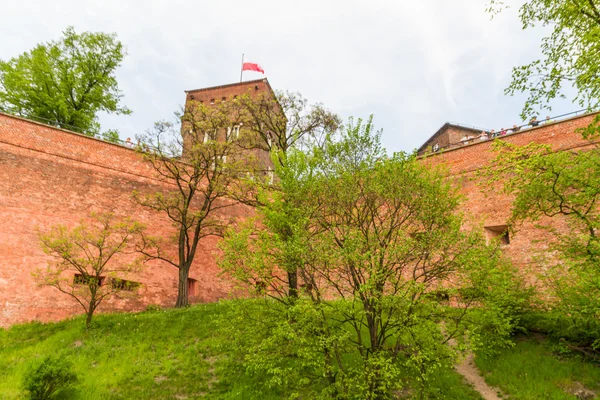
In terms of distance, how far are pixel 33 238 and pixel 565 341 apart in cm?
1642

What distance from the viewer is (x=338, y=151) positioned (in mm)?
9961

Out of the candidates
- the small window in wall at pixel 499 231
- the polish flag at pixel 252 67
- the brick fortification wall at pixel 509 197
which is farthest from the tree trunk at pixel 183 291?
the polish flag at pixel 252 67

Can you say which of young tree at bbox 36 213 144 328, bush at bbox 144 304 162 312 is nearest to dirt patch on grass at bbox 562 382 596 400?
young tree at bbox 36 213 144 328

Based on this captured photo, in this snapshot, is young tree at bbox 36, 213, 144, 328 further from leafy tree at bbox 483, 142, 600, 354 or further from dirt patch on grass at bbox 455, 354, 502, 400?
leafy tree at bbox 483, 142, 600, 354

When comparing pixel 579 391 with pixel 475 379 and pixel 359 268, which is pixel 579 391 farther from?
pixel 359 268

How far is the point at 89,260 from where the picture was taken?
12.7 meters

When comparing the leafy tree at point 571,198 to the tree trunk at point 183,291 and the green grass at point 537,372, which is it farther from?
the tree trunk at point 183,291

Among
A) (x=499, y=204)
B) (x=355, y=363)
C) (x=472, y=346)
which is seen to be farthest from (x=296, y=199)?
(x=499, y=204)

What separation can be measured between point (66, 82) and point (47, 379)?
52.7ft

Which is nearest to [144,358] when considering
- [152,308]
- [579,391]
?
[152,308]

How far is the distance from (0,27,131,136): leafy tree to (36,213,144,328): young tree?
5.96m

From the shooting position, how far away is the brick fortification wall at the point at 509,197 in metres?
13.4

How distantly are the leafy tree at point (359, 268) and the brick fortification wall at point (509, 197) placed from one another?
3.86m

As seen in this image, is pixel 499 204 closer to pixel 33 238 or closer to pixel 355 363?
pixel 355 363
